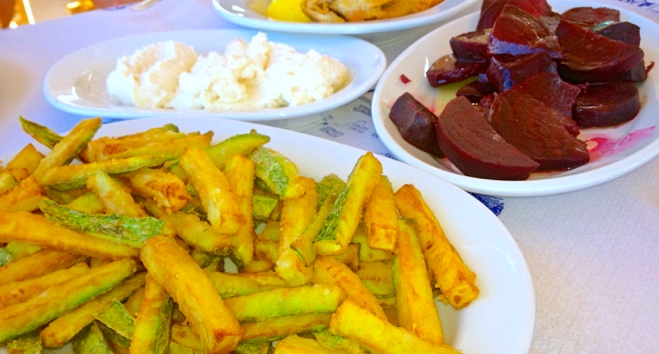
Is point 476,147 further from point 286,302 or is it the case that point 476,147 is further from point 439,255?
point 286,302

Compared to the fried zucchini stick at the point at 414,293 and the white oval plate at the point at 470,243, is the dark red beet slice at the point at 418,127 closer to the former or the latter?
the white oval plate at the point at 470,243

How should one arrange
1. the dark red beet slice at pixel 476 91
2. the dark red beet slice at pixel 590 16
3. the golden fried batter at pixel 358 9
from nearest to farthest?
the dark red beet slice at pixel 476 91
the dark red beet slice at pixel 590 16
the golden fried batter at pixel 358 9

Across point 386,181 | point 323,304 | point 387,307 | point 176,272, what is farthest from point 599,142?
point 176,272

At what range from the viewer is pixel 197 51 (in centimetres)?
247

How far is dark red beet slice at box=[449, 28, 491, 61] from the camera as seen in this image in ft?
6.42

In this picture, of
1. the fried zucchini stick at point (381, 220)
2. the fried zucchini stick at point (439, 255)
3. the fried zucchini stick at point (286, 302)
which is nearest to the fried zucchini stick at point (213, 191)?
the fried zucchini stick at point (286, 302)

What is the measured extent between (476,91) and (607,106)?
42cm

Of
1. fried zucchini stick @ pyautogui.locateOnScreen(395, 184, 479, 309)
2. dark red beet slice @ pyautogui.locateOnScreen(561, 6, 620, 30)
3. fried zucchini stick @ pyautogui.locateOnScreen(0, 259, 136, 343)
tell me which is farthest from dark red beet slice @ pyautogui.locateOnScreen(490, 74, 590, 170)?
fried zucchini stick @ pyautogui.locateOnScreen(0, 259, 136, 343)

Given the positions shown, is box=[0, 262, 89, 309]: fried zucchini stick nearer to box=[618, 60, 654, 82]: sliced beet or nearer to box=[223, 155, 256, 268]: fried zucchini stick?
box=[223, 155, 256, 268]: fried zucchini stick

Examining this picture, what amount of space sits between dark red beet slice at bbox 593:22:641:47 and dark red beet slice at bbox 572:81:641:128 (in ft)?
0.70

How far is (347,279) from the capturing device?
103 centimetres

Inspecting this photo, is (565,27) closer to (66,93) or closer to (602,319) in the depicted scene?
(602,319)

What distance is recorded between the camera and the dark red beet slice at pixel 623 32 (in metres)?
1.90

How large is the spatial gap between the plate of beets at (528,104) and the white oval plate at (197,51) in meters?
0.17
